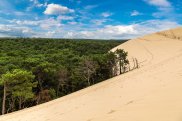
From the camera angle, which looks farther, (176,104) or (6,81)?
(6,81)

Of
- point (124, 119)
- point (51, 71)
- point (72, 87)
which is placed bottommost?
point (72, 87)

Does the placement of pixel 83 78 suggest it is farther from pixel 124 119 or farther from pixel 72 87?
pixel 124 119

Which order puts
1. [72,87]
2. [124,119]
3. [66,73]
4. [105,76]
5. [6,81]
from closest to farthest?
[124,119]
[6,81]
[66,73]
[72,87]
[105,76]

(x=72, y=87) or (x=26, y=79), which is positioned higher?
(x=26, y=79)

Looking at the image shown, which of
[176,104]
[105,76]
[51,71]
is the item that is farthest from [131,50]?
[176,104]

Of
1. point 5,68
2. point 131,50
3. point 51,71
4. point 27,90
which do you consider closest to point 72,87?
point 51,71

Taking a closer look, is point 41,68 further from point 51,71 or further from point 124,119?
point 124,119

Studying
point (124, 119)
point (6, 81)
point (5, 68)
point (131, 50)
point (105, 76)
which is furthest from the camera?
point (131, 50)

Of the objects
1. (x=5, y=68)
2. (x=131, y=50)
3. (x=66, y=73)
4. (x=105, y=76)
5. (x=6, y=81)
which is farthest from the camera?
(x=131, y=50)

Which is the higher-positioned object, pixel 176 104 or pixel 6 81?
pixel 176 104
